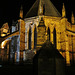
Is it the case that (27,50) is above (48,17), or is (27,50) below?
below

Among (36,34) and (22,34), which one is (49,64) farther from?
(22,34)

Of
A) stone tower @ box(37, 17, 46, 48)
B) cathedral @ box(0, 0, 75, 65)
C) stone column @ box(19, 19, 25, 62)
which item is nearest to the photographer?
stone tower @ box(37, 17, 46, 48)

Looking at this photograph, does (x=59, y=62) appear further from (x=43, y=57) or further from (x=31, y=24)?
(x=31, y=24)

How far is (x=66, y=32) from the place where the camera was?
21.2m

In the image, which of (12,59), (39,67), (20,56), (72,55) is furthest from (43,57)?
(12,59)

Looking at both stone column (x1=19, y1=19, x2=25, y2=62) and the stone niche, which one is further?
stone column (x1=19, y1=19, x2=25, y2=62)

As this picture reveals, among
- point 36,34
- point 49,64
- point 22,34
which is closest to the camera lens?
point 49,64

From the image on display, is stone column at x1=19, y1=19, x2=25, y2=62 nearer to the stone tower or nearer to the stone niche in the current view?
the stone tower

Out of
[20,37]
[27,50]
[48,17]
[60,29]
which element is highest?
[48,17]

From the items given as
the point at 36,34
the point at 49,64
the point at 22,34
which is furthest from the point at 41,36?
the point at 49,64

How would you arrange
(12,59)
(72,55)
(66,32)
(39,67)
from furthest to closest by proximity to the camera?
(12,59) → (72,55) → (66,32) → (39,67)

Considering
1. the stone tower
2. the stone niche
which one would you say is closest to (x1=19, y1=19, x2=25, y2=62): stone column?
the stone tower

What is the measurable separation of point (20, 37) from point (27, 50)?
2.61 meters

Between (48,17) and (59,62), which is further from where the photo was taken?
(48,17)
